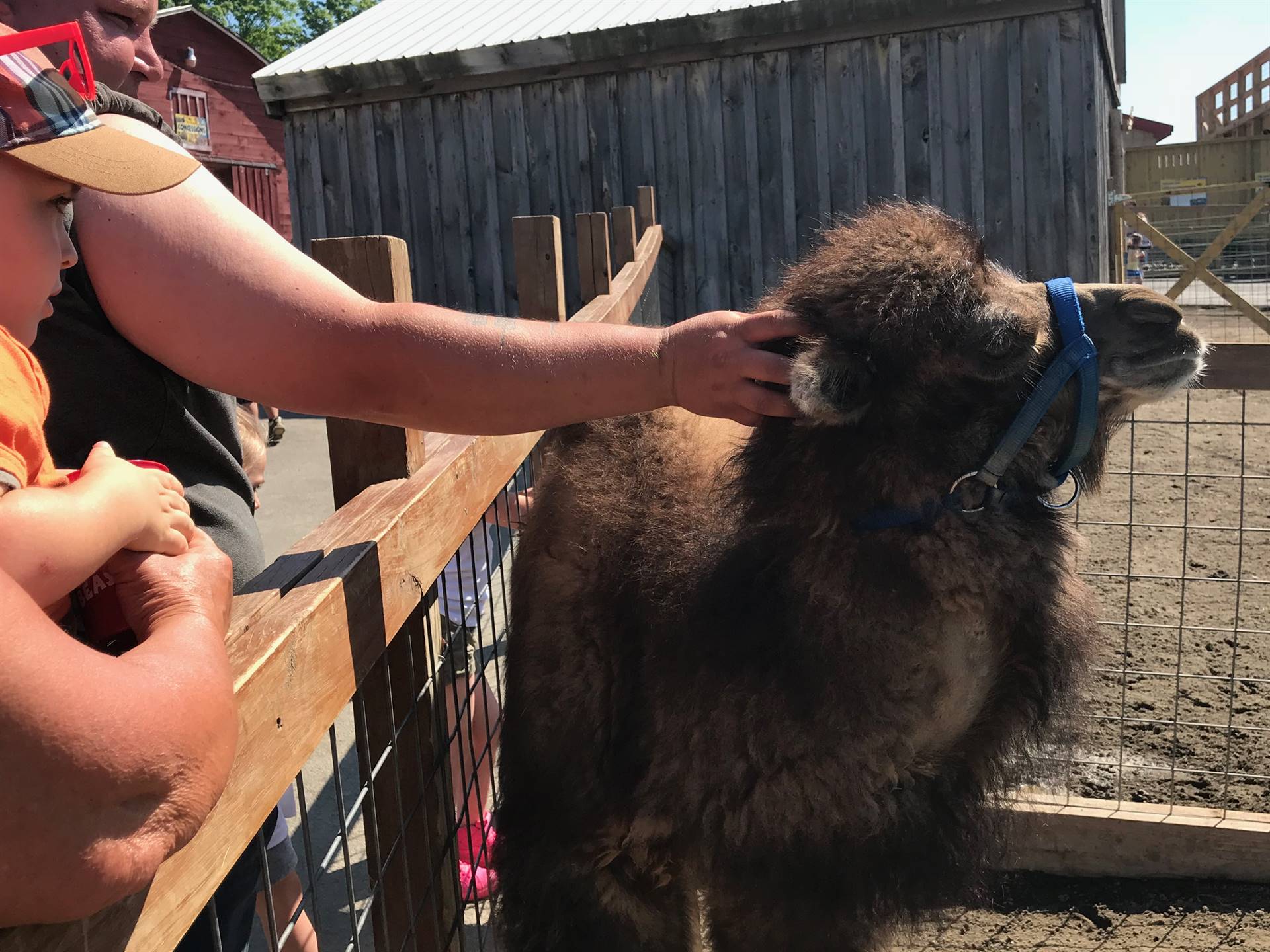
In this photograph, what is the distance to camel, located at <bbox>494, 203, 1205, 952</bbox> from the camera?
2246 mm

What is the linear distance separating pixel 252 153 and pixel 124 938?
26.2 metres

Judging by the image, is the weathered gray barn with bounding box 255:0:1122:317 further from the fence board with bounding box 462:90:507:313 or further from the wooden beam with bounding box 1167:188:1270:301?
the wooden beam with bounding box 1167:188:1270:301

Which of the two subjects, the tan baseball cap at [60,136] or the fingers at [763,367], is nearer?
the tan baseball cap at [60,136]

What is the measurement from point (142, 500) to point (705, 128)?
8542 mm

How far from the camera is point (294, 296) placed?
1646 mm

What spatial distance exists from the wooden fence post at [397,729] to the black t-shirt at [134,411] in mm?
235

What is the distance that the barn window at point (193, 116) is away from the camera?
21844mm

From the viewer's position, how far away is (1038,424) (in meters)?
2.31

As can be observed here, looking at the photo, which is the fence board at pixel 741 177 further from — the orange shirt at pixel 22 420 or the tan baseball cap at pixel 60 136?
the orange shirt at pixel 22 420

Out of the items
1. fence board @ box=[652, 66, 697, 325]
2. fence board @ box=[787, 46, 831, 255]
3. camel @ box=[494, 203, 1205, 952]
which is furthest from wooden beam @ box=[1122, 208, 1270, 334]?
camel @ box=[494, 203, 1205, 952]

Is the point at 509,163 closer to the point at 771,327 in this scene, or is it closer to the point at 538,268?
the point at 538,268

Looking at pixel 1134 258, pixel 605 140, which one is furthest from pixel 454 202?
pixel 1134 258

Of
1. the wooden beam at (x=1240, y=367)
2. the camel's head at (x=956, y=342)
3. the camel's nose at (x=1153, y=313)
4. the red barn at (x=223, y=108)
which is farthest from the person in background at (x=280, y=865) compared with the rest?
the red barn at (x=223, y=108)

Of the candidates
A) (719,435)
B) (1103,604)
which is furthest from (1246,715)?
(719,435)
